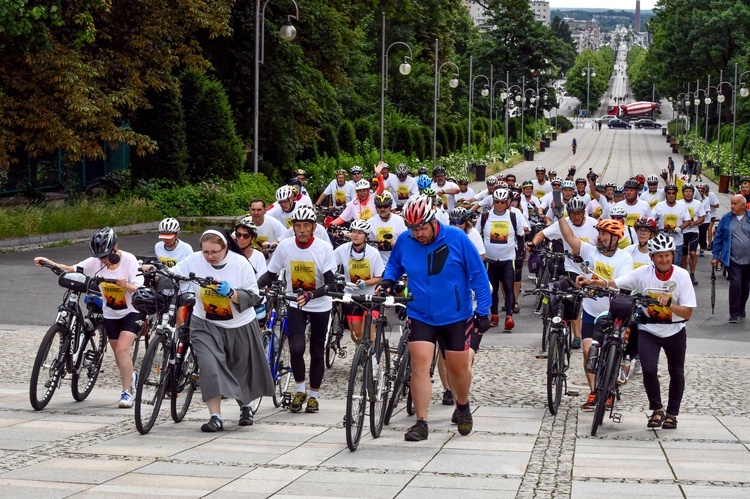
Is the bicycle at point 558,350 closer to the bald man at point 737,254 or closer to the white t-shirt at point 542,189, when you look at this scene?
the bald man at point 737,254

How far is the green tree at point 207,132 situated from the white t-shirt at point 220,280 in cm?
2628

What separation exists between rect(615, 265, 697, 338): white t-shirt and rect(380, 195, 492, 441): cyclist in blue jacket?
161 centimetres

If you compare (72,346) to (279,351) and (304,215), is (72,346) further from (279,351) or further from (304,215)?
(304,215)

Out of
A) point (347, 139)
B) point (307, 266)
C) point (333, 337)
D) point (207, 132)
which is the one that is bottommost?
point (333, 337)

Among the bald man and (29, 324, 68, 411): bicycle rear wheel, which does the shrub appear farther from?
(29, 324, 68, 411): bicycle rear wheel


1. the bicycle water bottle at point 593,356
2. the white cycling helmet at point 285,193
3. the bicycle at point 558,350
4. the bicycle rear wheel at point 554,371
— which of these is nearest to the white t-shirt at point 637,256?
the bicycle at point 558,350

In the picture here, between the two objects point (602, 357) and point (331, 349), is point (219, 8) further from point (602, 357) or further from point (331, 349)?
point (602, 357)

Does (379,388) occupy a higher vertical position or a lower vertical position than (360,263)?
lower

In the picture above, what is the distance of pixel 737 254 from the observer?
711 inches

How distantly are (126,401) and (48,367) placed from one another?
2.33 ft

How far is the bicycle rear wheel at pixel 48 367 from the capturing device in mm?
10383

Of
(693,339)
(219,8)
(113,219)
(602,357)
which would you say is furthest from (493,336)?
(219,8)

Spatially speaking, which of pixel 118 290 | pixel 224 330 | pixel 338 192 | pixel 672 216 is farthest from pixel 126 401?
pixel 338 192

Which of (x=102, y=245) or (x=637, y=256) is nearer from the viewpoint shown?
(x=102, y=245)
